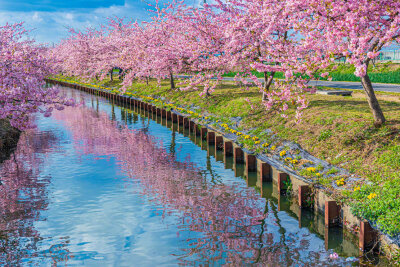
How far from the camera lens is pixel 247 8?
877 inches

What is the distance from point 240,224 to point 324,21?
6.79 metres

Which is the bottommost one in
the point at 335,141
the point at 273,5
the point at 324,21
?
the point at 335,141

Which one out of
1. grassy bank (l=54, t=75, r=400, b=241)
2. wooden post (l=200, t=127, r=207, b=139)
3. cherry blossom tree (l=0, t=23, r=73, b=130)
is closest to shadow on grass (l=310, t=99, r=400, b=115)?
grassy bank (l=54, t=75, r=400, b=241)

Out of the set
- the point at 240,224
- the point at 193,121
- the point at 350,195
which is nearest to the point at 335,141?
the point at 350,195

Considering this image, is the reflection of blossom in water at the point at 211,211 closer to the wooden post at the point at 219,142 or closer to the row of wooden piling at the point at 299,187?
the row of wooden piling at the point at 299,187

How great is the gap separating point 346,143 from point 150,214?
7119mm

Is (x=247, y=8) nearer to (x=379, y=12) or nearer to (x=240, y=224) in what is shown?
(x=379, y=12)

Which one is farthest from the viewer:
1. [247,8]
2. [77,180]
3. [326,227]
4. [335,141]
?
[247,8]

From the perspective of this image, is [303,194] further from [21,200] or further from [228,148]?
[21,200]

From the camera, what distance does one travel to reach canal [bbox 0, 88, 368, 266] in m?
9.86

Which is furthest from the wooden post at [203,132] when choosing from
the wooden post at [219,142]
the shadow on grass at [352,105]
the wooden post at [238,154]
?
the shadow on grass at [352,105]

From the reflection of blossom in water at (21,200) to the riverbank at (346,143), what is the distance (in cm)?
846

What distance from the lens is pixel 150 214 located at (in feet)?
40.5

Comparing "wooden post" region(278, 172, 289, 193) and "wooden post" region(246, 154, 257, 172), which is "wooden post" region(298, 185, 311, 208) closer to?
"wooden post" region(278, 172, 289, 193)
